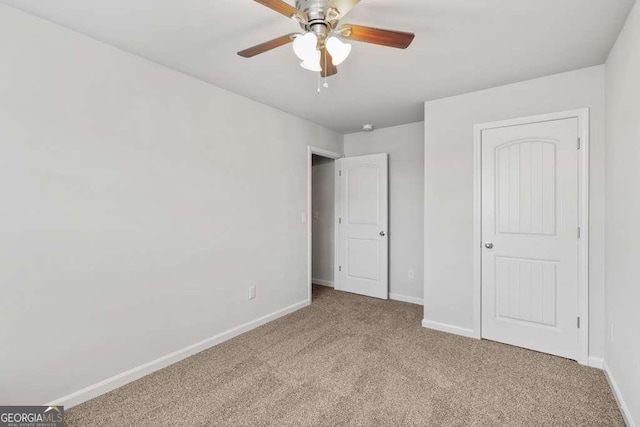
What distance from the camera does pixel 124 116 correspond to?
86.7 inches

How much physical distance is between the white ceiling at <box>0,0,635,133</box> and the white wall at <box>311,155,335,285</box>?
6.22 ft

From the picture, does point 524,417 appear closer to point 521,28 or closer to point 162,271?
point 521,28

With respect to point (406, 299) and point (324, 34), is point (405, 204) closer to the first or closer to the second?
point (406, 299)

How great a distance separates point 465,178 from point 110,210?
3016 millimetres

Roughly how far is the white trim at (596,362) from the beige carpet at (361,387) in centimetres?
8

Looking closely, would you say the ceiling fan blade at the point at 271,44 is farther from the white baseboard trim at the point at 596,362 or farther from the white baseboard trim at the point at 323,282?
the white baseboard trim at the point at 323,282

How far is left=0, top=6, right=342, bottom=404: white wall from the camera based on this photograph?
5.81 feet

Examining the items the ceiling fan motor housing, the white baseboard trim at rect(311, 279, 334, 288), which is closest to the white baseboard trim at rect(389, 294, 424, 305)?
the white baseboard trim at rect(311, 279, 334, 288)

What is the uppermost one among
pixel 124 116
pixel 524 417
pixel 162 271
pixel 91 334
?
pixel 124 116

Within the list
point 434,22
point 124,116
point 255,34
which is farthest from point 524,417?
point 124,116

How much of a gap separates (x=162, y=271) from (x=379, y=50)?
2345 mm

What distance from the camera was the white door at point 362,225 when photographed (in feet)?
13.8

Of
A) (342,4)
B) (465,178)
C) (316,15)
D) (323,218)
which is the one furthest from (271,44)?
(323,218)

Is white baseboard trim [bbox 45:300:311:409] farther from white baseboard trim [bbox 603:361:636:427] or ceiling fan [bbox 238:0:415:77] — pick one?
white baseboard trim [bbox 603:361:636:427]
